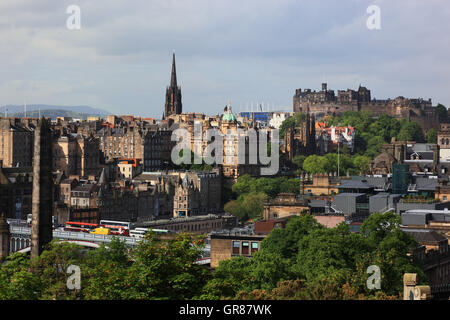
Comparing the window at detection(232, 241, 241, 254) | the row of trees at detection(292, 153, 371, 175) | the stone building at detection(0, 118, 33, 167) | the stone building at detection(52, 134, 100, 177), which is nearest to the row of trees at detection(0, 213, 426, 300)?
the window at detection(232, 241, 241, 254)

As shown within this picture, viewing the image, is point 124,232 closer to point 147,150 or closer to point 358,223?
point 358,223

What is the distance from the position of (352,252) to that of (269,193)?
85.8m

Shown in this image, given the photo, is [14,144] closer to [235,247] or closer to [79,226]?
[79,226]

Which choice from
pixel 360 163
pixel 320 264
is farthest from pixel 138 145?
pixel 320 264

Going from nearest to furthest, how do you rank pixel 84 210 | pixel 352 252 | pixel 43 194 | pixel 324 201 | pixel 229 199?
pixel 352 252 < pixel 43 194 < pixel 324 201 < pixel 84 210 < pixel 229 199

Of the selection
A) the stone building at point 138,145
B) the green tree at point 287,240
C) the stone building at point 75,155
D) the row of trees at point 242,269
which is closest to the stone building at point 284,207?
the row of trees at point 242,269

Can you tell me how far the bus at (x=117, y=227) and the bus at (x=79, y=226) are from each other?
1.37 metres

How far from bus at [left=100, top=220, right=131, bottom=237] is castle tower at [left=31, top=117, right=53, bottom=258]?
82.1ft

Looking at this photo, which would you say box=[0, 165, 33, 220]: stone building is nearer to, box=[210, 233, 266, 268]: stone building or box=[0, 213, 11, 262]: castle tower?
box=[0, 213, 11, 262]: castle tower

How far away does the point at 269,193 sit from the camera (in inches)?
5861

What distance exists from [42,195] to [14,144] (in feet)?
234

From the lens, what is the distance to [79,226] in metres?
116

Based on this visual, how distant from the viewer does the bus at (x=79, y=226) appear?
109162mm
